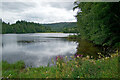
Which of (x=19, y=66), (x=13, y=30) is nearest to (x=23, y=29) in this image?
(x=13, y=30)

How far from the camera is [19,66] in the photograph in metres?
6.75

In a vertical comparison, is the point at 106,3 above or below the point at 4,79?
above

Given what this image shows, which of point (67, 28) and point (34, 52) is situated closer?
point (34, 52)

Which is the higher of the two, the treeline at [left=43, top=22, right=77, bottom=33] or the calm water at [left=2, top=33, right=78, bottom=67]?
the treeline at [left=43, top=22, right=77, bottom=33]

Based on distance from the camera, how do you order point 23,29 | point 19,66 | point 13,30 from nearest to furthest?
1. point 19,66
2. point 13,30
3. point 23,29

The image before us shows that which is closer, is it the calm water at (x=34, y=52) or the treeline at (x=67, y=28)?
the calm water at (x=34, y=52)

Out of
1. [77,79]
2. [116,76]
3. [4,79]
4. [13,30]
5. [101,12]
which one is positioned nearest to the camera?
[116,76]

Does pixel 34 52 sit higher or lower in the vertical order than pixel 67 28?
lower

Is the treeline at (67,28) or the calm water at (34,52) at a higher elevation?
the treeline at (67,28)

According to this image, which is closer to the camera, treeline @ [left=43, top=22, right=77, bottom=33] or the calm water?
the calm water

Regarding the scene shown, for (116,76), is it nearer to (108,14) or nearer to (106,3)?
(108,14)

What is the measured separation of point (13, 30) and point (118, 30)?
93433 millimetres

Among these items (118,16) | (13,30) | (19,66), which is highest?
(13,30)

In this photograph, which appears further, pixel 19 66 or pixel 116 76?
pixel 19 66
